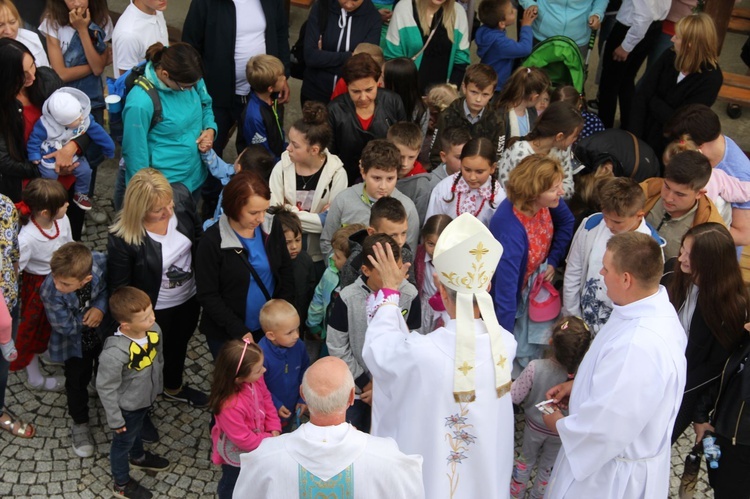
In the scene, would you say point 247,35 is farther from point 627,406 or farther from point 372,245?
point 627,406

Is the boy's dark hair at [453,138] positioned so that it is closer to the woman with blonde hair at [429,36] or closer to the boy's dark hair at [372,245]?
the boy's dark hair at [372,245]

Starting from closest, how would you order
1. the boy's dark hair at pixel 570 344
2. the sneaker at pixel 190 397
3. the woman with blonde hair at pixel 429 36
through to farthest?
the boy's dark hair at pixel 570 344 < the sneaker at pixel 190 397 < the woman with blonde hair at pixel 429 36

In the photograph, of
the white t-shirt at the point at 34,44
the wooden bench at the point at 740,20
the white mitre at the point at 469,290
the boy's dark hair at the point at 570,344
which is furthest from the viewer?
the wooden bench at the point at 740,20

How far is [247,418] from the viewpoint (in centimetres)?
434

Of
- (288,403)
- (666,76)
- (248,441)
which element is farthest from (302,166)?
(666,76)

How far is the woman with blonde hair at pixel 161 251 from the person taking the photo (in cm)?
472

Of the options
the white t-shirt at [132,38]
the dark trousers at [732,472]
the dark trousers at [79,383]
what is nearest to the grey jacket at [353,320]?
the dark trousers at [79,383]

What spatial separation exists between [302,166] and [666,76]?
3183 millimetres

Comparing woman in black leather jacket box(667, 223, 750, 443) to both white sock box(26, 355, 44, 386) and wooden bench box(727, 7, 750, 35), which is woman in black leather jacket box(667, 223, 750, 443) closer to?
white sock box(26, 355, 44, 386)

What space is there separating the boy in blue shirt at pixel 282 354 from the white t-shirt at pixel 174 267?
2.11ft

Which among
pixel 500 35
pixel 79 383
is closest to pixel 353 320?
pixel 79 383

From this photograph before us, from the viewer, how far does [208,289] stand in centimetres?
481

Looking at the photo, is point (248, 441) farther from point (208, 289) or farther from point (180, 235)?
point (180, 235)

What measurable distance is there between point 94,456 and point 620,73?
5847 mm
